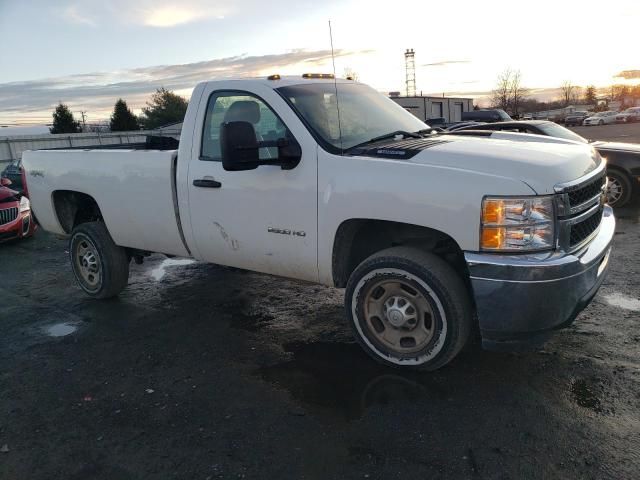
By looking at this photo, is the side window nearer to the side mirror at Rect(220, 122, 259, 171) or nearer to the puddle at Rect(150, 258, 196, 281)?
the side mirror at Rect(220, 122, 259, 171)

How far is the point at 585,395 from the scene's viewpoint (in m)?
3.24

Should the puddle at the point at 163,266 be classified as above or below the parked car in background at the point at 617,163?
below

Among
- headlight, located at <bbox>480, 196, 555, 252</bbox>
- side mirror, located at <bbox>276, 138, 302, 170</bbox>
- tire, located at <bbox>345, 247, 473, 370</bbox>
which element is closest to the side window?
side mirror, located at <bbox>276, 138, 302, 170</bbox>

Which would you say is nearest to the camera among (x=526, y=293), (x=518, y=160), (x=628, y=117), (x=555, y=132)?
(x=526, y=293)

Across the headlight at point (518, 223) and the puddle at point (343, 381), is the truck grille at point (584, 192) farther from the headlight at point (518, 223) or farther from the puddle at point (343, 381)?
the puddle at point (343, 381)

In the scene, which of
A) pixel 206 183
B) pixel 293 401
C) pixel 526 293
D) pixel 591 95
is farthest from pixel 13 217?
pixel 591 95

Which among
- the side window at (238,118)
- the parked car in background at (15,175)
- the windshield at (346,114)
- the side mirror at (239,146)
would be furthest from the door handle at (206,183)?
the parked car in background at (15,175)

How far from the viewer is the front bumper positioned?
299cm

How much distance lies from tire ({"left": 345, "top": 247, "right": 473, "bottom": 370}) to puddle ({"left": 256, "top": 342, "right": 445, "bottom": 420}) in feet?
0.41

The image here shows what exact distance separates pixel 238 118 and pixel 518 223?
238 centimetres

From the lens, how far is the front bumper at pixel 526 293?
299 cm

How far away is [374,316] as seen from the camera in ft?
12.2

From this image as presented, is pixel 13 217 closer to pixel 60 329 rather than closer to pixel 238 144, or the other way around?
pixel 60 329

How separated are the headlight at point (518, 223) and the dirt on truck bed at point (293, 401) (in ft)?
3.22
